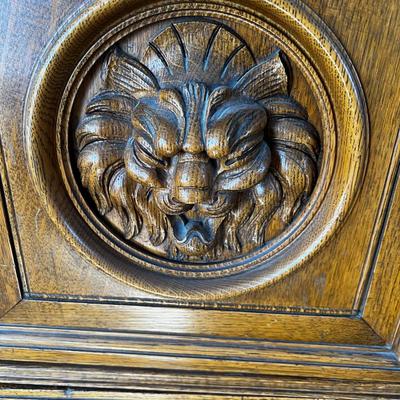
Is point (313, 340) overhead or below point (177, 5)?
below

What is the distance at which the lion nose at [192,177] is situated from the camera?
0.28 m

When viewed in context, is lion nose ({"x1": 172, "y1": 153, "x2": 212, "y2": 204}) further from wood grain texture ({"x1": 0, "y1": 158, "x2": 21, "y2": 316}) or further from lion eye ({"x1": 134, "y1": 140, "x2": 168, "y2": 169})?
wood grain texture ({"x1": 0, "y1": 158, "x2": 21, "y2": 316})

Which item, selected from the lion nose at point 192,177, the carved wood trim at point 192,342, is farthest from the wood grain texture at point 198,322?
the lion nose at point 192,177

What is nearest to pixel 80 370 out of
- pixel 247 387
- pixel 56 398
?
pixel 56 398

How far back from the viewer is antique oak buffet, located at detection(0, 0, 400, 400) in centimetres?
26

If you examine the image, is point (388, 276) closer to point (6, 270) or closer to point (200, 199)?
point (200, 199)

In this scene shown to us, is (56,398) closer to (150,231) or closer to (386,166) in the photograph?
(150,231)

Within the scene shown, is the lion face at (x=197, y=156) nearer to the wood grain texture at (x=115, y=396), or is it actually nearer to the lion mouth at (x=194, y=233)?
the lion mouth at (x=194, y=233)

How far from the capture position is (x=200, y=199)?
287 mm

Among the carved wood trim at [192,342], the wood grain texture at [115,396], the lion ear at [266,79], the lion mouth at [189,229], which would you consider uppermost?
the lion ear at [266,79]

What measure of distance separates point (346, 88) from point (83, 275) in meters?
0.23

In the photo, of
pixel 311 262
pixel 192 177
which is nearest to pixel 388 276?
pixel 311 262

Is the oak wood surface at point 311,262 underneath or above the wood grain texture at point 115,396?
above

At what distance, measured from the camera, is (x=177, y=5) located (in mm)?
258
